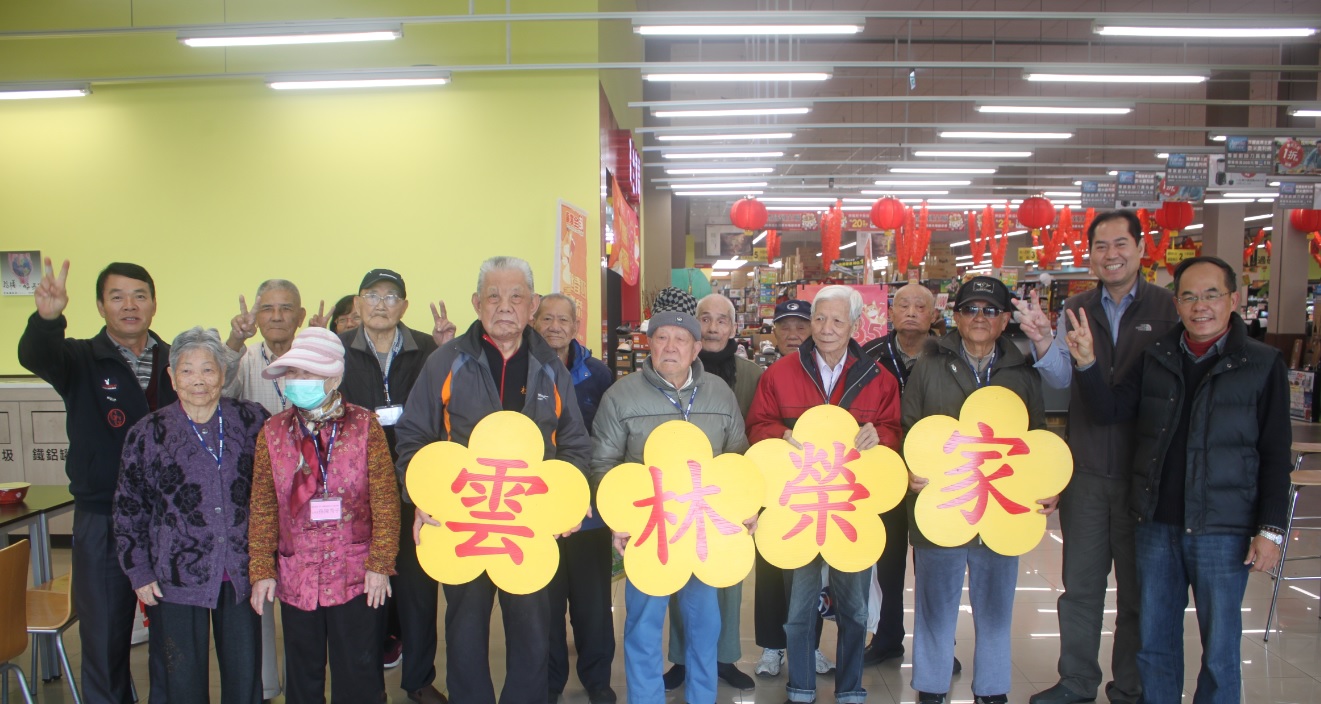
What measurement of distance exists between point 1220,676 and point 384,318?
10.3 ft

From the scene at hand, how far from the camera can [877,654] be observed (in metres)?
3.21

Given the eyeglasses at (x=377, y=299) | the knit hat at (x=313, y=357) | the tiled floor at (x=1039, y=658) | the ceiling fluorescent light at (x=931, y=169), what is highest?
the ceiling fluorescent light at (x=931, y=169)

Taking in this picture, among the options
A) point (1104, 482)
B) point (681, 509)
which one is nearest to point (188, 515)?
point (681, 509)

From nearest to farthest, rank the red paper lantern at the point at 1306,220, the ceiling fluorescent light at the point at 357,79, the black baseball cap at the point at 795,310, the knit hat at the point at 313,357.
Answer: the knit hat at the point at 313,357 → the black baseball cap at the point at 795,310 → the ceiling fluorescent light at the point at 357,79 → the red paper lantern at the point at 1306,220

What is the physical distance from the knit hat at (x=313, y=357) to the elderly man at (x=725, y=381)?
53.4 inches

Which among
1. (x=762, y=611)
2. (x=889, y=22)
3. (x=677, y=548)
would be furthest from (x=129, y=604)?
(x=889, y=22)

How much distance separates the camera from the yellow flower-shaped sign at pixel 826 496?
2.47 meters

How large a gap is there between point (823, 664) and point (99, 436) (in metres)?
2.92

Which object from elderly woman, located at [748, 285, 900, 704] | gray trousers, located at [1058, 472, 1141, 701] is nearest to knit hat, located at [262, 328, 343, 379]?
elderly woman, located at [748, 285, 900, 704]

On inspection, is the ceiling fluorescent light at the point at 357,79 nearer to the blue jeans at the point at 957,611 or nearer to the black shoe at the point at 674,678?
the black shoe at the point at 674,678

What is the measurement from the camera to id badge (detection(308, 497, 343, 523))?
2.21 m

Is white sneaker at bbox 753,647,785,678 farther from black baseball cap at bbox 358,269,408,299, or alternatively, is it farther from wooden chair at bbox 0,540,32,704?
wooden chair at bbox 0,540,32,704

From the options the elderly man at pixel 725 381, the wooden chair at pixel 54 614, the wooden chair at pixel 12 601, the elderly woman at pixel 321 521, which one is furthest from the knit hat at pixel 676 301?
the wooden chair at pixel 54 614

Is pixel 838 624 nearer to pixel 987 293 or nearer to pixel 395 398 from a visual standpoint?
pixel 987 293
